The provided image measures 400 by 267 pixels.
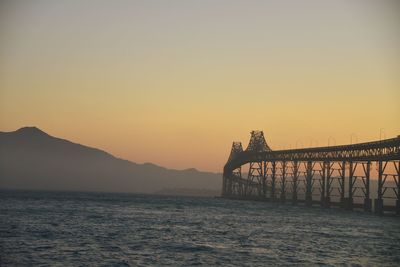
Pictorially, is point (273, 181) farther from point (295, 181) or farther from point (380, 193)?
point (380, 193)

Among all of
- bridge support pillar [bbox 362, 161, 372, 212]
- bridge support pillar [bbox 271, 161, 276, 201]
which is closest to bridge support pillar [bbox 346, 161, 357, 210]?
bridge support pillar [bbox 362, 161, 372, 212]

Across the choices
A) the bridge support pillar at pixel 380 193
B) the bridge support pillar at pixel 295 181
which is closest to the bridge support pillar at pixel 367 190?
the bridge support pillar at pixel 380 193

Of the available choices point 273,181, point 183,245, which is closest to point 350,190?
point 273,181

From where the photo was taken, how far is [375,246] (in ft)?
170

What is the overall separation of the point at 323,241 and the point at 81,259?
81.7 feet

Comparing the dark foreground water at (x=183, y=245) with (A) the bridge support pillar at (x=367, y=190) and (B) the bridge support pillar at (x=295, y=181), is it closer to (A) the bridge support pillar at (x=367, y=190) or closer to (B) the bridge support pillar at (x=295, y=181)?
(A) the bridge support pillar at (x=367, y=190)

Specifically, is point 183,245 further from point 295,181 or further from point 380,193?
point 295,181

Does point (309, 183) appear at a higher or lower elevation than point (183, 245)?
higher

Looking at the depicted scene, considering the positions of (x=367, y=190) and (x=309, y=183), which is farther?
(x=309, y=183)

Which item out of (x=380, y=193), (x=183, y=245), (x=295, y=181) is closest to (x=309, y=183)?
(x=295, y=181)

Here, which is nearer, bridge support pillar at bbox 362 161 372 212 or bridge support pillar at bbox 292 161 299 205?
bridge support pillar at bbox 362 161 372 212

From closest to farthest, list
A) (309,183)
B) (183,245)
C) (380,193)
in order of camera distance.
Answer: (183,245), (380,193), (309,183)

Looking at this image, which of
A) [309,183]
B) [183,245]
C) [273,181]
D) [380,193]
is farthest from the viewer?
[273,181]

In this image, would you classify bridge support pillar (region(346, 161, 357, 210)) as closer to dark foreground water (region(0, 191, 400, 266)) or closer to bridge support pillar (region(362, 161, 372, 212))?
bridge support pillar (region(362, 161, 372, 212))
